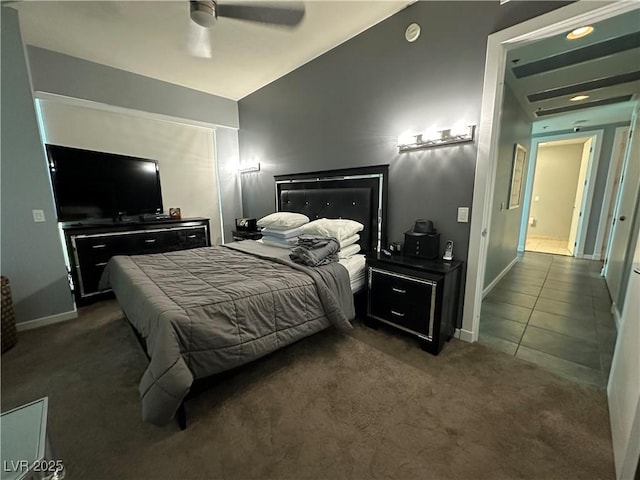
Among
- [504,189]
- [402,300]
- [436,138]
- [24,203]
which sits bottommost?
[402,300]

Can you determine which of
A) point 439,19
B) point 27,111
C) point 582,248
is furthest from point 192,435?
point 582,248

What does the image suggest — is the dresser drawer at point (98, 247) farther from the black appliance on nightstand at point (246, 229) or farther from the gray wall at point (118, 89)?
the gray wall at point (118, 89)

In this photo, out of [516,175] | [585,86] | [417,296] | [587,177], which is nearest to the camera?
[417,296]

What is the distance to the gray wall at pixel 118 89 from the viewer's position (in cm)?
308

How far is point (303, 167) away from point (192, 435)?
3.16 meters

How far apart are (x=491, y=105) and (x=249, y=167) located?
3.73 m

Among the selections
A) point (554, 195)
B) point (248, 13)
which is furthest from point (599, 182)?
point (248, 13)

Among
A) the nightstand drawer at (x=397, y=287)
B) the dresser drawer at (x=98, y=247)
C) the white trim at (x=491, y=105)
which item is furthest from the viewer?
the dresser drawer at (x=98, y=247)

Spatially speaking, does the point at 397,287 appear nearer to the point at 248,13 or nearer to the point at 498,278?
the point at 498,278

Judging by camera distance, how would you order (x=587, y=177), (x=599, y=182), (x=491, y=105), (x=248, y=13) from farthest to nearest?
(x=587, y=177), (x=599, y=182), (x=248, y=13), (x=491, y=105)

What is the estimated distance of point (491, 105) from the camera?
206 cm

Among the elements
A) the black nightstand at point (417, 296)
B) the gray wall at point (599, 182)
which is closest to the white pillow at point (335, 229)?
the black nightstand at point (417, 296)

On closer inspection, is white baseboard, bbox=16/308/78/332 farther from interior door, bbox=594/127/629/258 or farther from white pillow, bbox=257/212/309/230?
interior door, bbox=594/127/629/258

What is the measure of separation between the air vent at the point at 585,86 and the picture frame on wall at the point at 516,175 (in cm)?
65
